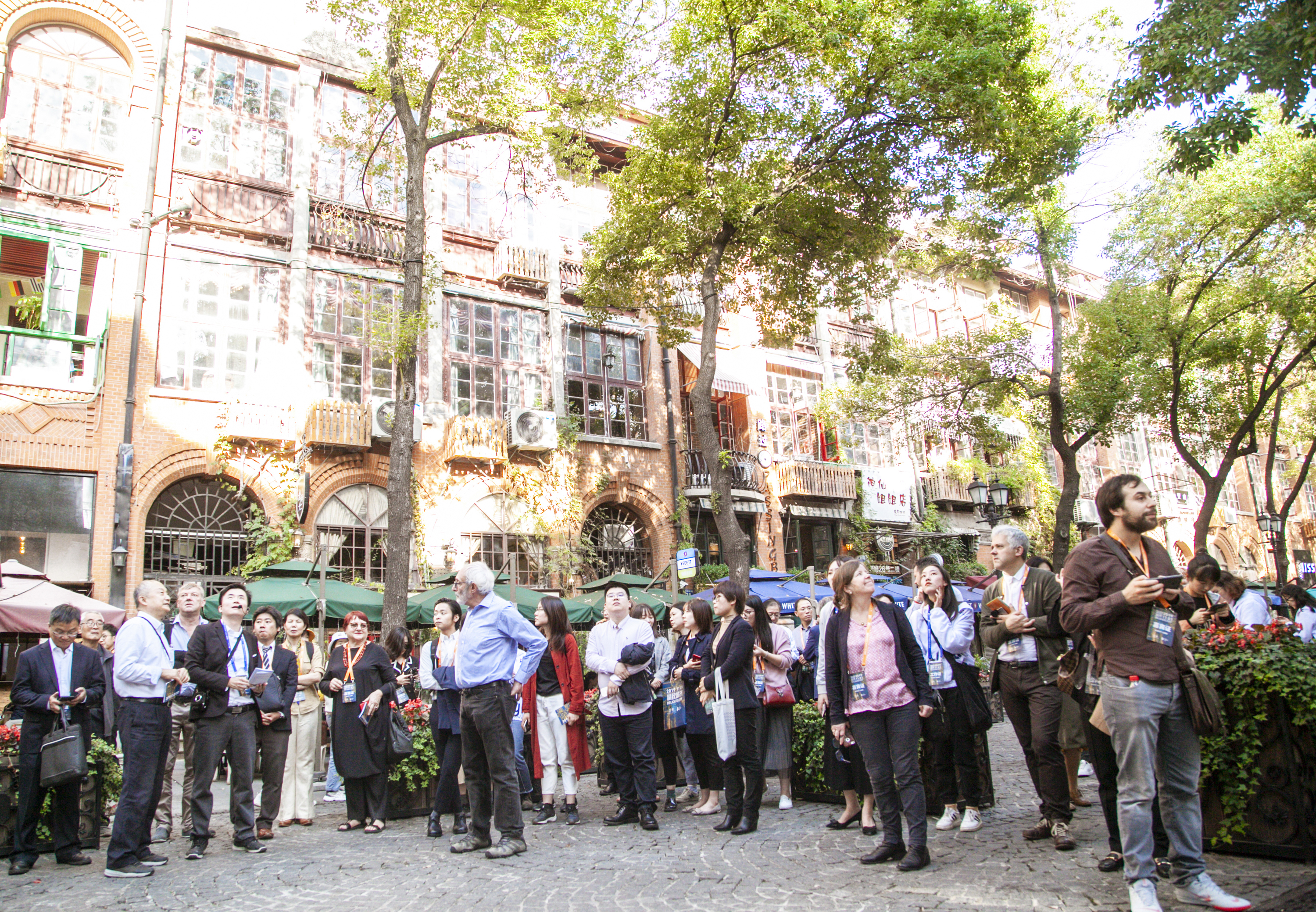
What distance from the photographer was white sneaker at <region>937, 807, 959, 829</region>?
6609mm

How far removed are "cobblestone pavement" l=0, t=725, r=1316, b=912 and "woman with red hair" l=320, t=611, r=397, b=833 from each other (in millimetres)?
420

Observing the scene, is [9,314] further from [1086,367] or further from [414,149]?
[1086,367]

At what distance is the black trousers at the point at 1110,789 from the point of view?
500cm

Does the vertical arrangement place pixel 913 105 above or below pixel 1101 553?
above

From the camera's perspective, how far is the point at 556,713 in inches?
309

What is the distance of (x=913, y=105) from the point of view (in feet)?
50.1

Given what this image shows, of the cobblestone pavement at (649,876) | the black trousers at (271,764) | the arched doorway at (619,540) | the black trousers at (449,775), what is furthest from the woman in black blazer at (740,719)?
the arched doorway at (619,540)

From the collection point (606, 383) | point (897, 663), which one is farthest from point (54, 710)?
point (606, 383)

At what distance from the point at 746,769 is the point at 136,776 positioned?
411 centimetres

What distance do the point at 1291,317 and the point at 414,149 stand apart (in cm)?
1814

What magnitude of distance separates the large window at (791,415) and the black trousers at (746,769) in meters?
17.7

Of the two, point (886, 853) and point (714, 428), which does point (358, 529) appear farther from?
point (886, 853)

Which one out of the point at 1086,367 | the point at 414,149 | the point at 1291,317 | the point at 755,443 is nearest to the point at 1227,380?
the point at 1291,317

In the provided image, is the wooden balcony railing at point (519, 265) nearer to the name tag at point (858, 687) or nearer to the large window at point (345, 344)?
the large window at point (345, 344)
